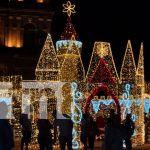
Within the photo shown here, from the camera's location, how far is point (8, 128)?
11445mm

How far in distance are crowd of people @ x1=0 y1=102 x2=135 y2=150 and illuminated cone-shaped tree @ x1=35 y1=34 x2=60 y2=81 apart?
2.93 meters

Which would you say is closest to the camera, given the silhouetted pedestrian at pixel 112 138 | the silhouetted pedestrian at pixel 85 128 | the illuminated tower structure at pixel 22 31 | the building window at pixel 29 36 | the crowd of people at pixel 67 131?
the crowd of people at pixel 67 131

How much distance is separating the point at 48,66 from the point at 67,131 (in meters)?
6.01

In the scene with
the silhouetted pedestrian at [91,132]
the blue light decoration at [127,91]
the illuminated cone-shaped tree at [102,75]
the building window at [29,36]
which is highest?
the building window at [29,36]

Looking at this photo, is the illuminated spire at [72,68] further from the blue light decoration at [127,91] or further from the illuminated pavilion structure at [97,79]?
the blue light decoration at [127,91]

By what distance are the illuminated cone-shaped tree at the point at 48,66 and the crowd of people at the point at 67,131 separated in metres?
2.93

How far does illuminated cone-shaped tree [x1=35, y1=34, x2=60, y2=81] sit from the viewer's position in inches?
899

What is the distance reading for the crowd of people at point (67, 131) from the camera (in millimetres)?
11406

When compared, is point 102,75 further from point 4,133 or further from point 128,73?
point 4,133

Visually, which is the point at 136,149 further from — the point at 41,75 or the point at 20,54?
the point at 20,54

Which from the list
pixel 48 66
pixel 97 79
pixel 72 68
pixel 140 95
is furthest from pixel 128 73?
pixel 48 66

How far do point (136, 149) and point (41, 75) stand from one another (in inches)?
189

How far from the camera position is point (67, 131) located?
1752 centimetres

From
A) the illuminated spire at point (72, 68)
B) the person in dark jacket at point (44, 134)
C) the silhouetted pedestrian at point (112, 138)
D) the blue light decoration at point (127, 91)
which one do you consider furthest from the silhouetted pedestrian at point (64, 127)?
the blue light decoration at point (127, 91)
